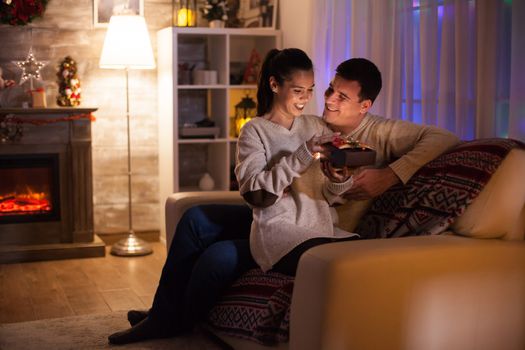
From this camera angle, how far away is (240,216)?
3.17 metres

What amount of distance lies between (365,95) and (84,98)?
282cm

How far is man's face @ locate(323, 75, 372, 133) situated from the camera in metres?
2.93

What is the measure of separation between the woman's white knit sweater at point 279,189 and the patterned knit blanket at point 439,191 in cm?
20

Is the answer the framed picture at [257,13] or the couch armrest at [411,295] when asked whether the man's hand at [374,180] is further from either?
the framed picture at [257,13]

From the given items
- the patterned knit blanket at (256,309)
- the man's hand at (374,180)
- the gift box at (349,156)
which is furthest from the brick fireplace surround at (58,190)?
the gift box at (349,156)

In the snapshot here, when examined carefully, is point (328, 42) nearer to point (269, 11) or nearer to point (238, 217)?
point (269, 11)

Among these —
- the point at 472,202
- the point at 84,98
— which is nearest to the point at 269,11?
the point at 84,98

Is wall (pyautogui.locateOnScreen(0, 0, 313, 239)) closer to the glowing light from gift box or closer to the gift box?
the glowing light from gift box

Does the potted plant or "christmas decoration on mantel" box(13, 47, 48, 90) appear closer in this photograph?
"christmas decoration on mantel" box(13, 47, 48, 90)

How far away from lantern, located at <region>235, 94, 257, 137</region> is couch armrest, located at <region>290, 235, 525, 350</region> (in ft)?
9.44

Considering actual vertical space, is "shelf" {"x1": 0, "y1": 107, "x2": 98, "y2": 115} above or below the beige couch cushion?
above

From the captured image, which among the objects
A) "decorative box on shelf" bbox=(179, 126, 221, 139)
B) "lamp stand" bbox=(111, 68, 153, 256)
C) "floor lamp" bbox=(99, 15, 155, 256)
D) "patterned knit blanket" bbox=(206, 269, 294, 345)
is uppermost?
"floor lamp" bbox=(99, 15, 155, 256)

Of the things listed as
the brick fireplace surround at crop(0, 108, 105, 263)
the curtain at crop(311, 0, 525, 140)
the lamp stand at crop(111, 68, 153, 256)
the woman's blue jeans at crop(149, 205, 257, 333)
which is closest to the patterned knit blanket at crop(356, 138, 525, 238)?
the curtain at crop(311, 0, 525, 140)

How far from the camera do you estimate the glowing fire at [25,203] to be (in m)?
5.06
